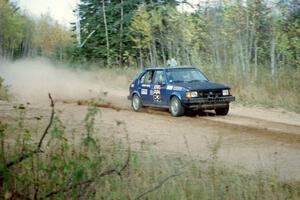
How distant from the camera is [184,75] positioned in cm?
1750

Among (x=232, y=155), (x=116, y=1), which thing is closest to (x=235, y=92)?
(x=232, y=155)

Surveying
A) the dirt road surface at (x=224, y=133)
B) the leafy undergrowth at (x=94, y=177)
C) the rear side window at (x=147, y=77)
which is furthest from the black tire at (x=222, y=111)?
the leafy undergrowth at (x=94, y=177)

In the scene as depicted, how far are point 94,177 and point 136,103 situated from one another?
571 inches

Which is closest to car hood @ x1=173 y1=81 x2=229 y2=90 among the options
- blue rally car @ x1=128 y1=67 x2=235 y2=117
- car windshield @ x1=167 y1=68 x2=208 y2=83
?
blue rally car @ x1=128 y1=67 x2=235 y2=117

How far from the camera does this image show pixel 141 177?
6219 millimetres

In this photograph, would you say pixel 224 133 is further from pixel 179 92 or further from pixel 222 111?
pixel 222 111

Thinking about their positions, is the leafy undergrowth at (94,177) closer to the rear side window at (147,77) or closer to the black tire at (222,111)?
the black tire at (222,111)

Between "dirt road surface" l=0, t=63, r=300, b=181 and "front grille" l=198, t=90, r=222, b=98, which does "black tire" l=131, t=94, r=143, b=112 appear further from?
"front grille" l=198, t=90, r=222, b=98

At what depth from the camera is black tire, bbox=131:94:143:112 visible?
18547 mm

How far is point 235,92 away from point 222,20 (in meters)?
5.08

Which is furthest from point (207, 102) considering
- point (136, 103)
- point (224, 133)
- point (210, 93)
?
point (136, 103)

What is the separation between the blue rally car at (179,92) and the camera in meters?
16.1

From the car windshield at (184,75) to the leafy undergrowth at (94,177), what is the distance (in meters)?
9.46

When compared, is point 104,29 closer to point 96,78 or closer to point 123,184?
point 96,78
